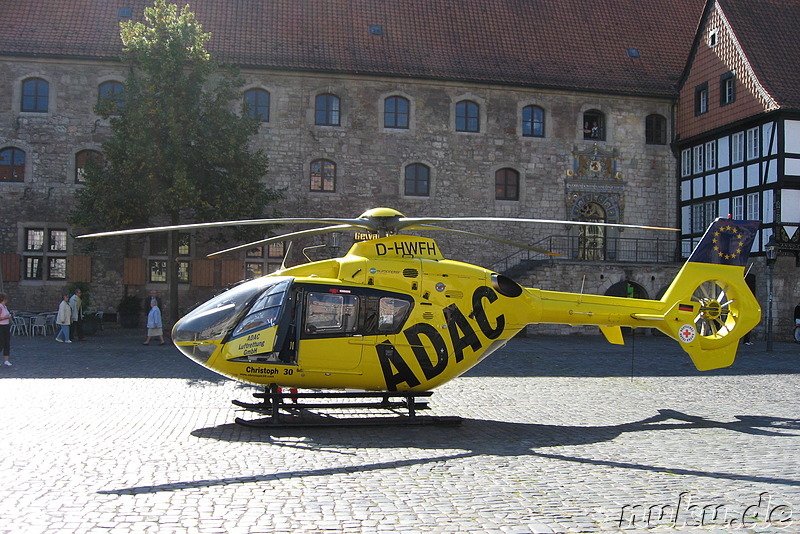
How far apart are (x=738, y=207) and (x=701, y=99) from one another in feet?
15.9

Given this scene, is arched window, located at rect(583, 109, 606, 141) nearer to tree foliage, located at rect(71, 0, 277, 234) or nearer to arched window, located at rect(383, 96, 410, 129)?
arched window, located at rect(383, 96, 410, 129)

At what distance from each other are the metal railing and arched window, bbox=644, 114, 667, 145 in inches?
155

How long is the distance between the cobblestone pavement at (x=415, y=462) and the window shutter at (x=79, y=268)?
1311 cm

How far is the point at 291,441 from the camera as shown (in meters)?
8.30

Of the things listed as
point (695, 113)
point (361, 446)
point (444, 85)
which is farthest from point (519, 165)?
point (361, 446)

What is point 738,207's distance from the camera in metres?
26.0

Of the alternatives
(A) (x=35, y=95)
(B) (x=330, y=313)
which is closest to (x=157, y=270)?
(A) (x=35, y=95)

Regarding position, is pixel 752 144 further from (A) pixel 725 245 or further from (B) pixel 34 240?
(B) pixel 34 240

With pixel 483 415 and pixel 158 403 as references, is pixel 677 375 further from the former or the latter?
pixel 158 403

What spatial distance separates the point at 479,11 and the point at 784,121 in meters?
12.4

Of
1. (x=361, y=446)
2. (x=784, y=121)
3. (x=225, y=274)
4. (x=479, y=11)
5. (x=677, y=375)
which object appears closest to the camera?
(x=361, y=446)

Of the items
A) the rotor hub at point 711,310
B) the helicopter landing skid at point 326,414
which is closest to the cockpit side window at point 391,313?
the helicopter landing skid at point 326,414

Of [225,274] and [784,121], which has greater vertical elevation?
[784,121]

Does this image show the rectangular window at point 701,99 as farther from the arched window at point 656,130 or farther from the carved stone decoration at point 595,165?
the carved stone decoration at point 595,165
